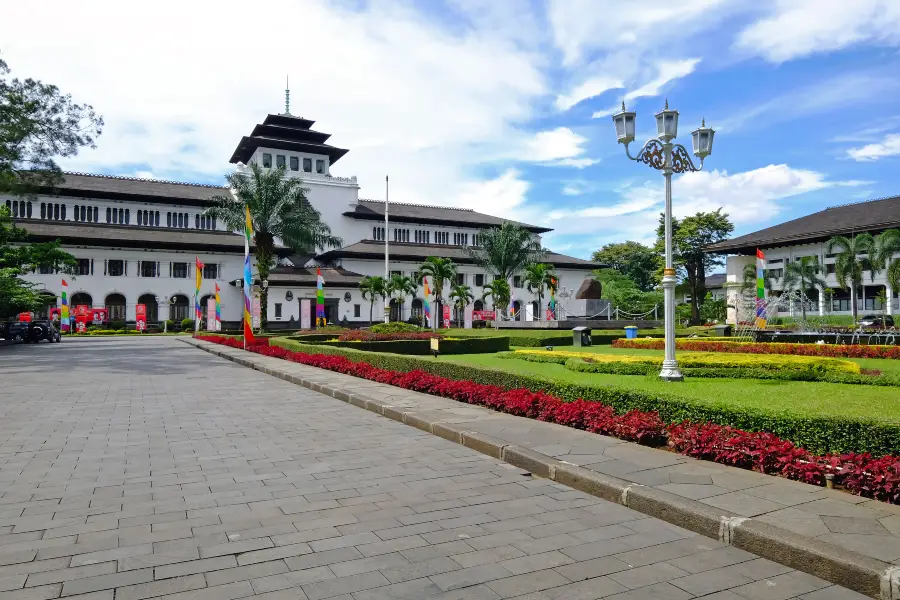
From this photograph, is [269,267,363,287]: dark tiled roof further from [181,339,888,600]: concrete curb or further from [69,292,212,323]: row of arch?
[181,339,888,600]: concrete curb

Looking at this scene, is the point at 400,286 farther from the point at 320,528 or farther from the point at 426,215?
the point at 320,528

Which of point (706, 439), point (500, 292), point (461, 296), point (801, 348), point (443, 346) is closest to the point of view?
point (706, 439)

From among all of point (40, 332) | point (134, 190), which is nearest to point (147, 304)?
point (134, 190)

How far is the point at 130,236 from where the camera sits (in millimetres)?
53281

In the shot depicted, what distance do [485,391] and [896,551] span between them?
692 cm

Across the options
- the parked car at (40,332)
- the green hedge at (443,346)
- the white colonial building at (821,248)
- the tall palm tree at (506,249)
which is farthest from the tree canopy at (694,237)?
→ the parked car at (40,332)

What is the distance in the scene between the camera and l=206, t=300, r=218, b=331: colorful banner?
52.5 metres

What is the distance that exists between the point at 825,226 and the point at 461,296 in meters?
30.9

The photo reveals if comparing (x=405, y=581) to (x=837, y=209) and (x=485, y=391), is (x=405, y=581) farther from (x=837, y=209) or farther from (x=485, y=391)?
(x=837, y=209)

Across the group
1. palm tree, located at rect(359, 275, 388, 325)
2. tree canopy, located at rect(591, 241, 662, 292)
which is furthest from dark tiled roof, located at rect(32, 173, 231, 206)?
tree canopy, located at rect(591, 241, 662, 292)

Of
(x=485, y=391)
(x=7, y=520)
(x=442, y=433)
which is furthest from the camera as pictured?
(x=485, y=391)

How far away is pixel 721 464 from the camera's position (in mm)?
6133

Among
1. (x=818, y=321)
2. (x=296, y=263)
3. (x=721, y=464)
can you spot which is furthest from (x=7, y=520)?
(x=296, y=263)

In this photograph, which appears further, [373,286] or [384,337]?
[373,286]
